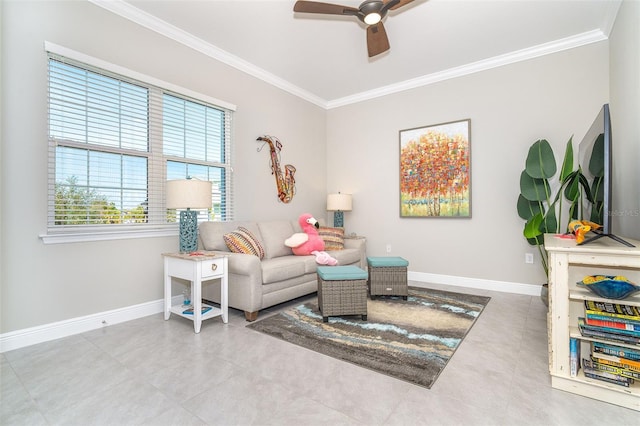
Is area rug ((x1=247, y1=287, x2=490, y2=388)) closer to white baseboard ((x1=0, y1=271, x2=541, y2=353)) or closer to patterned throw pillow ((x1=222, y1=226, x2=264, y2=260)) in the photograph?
white baseboard ((x1=0, y1=271, x2=541, y2=353))

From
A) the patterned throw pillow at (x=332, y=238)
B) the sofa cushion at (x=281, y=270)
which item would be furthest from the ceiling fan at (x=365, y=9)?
the patterned throw pillow at (x=332, y=238)

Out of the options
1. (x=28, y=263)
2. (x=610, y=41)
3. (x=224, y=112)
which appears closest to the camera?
(x=28, y=263)

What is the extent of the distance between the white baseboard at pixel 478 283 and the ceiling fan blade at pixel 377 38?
290cm

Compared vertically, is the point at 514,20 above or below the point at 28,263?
above

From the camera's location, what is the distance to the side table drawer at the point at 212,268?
8.30 ft

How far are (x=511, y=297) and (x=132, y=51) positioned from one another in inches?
179

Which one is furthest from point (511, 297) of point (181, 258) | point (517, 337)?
point (181, 258)

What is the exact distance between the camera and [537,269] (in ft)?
11.5

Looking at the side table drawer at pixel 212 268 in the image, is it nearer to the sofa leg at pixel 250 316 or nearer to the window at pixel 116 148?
the sofa leg at pixel 250 316

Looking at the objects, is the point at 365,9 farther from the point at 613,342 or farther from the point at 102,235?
the point at 102,235

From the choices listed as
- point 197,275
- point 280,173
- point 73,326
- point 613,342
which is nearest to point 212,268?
point 197,275

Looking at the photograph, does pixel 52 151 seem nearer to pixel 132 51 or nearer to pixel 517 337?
pixel 132 51

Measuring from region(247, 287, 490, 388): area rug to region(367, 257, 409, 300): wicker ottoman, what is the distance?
10 centimetres

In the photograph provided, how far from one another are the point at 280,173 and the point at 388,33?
215cm
